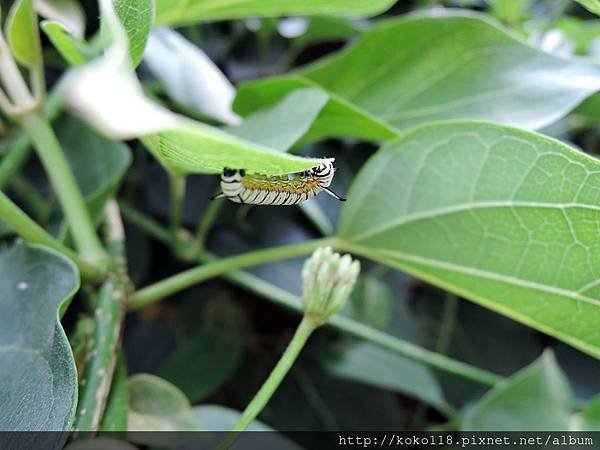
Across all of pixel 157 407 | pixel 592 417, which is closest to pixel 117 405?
pixel 157 407

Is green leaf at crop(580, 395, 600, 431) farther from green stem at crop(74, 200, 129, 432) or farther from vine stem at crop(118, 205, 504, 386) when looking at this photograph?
green stem at crop(74, 200, 129, 432)

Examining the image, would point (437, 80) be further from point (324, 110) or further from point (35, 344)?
point (35, 344)

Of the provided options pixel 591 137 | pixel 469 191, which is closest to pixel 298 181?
pixel 469 191

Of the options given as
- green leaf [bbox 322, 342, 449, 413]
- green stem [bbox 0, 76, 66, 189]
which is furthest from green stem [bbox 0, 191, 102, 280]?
green leaf [bbox 322, 342, 449, 413]

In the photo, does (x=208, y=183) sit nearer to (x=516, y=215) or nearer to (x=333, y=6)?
(x=333, y=6)

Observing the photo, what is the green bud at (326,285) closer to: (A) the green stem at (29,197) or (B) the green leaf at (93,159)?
(B) the green leaf at (93,159)

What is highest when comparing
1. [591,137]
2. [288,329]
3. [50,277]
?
[50,277]
